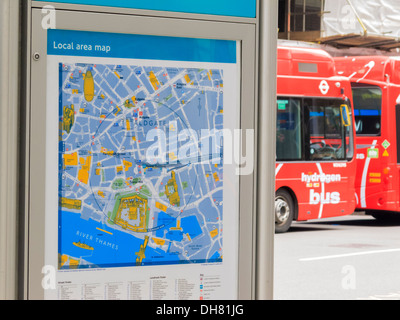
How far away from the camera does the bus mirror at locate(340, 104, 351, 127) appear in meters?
15.8

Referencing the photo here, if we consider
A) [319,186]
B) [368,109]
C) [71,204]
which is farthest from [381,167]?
[71,204]

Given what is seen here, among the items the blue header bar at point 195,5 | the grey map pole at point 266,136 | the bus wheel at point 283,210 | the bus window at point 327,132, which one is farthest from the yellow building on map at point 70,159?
the bus window at point 327,132

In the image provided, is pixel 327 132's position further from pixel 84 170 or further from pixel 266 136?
pixel 84 170

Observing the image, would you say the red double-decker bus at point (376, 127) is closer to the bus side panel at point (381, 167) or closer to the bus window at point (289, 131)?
the bus side panel at point (381, 167)

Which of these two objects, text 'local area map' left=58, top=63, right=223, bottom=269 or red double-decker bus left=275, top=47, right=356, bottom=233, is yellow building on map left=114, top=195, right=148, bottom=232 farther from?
red double-decker bus left=275, top=47, right=356, bottom=233

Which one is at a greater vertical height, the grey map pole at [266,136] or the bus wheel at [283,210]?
the grey map pole at [266,136]

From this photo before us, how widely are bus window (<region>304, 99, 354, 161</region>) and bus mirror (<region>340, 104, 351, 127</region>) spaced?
5 cm

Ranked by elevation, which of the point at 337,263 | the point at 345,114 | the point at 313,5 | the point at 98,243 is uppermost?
the point at 313,5

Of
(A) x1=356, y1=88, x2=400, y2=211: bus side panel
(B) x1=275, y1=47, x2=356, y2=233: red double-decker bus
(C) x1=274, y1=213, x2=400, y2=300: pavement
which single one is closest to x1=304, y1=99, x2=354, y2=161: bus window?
(B) x1=275, y1=47, x2=356, y2=233: red double-decker bus

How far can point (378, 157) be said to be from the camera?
55.6 feet

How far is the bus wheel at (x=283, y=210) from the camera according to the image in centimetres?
1481

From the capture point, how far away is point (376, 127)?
17.1 m

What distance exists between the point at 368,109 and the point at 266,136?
1445cm

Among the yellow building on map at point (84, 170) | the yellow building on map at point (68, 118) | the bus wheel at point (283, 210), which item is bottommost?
the bus wheel at point (283, 210)
